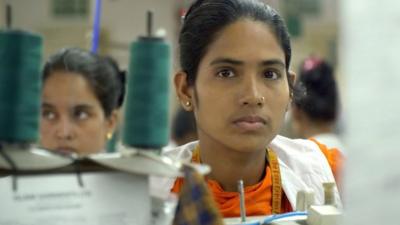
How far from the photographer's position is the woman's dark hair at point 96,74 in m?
1.26

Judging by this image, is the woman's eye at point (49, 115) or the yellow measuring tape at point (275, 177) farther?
the woman's eye at point (49, 115)

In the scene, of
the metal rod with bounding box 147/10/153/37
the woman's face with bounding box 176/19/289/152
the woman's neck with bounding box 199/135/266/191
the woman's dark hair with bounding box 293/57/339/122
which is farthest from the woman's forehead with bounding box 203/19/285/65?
the woman's dark hair with bounding box 293/57/339/122

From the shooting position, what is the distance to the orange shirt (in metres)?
0.95

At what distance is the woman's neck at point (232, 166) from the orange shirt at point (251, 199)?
0.02 m

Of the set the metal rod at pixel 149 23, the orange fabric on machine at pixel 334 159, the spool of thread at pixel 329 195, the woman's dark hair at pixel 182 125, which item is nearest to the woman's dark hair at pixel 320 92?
the woman's dark hair at pixel 182 125

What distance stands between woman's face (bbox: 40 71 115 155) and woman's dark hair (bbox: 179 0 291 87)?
0.26 m

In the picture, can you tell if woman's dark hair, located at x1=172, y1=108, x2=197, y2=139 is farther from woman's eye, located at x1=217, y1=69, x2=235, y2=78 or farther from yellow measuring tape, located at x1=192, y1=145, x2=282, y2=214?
woman's eye, located at x1=217, y1=69, x2=235, y2=78

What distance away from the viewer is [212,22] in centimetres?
103

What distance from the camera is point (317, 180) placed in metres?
1.05

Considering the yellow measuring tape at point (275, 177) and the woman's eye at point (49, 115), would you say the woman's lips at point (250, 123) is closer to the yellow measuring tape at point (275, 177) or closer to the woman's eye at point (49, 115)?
the yellow measuring tape at point (275, 177)

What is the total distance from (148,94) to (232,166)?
0.46m

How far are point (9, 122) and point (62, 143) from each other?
1.96 ft

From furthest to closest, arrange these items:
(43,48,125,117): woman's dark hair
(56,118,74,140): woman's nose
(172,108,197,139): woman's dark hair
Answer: (172,108,197,139): woman's dark hair → (43,48,125,117): woman's dark hair → (56,118,74,140): woman's nose

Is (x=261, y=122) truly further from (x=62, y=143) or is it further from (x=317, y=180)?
(x=62, y=143)
